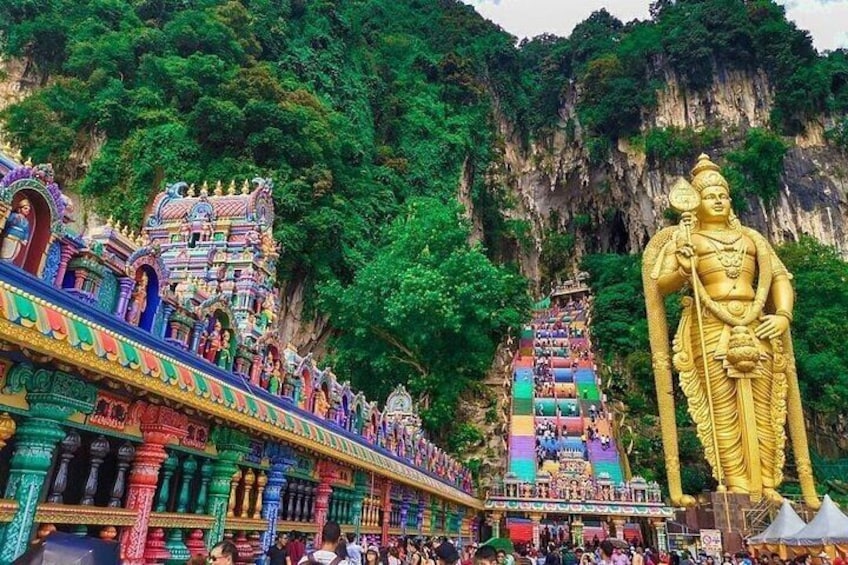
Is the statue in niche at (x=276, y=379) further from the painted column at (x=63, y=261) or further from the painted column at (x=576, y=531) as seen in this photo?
the painted column at (x=576, y=531)

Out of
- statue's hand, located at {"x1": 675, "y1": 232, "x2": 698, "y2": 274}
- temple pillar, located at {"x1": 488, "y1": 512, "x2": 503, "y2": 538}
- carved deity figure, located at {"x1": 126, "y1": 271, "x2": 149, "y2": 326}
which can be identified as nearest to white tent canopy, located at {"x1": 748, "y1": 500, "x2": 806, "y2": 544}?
statue's hand, located at {"x1": 675, "y1": 232, "x2": 698, "y2": 274}

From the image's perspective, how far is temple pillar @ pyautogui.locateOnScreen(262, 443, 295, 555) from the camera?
5891 mm

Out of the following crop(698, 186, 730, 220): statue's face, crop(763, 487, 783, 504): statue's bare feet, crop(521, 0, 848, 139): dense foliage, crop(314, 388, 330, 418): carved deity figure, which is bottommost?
crop(763, 487, 783, 504): statue's bare feet

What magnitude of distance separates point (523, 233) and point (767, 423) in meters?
24.3

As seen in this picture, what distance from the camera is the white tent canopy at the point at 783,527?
30.2 feet

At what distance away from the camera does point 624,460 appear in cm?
1941

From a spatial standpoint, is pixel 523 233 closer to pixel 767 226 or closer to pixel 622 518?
pixel 767 226

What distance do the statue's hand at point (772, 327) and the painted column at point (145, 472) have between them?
38.8ft

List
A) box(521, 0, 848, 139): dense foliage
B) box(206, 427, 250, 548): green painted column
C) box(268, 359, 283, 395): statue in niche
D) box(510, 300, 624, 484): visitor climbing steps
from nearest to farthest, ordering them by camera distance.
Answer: box(206, 427, 250, 548): green painted column < box(268, 359, 283, 395): statue in niche < box(510, 300, 624, 484): visitor climbing steps < box(521, 0, 848, 139): dense foliage

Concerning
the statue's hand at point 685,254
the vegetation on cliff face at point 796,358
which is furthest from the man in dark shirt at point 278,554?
the vegetation on cliff face at point 796,358

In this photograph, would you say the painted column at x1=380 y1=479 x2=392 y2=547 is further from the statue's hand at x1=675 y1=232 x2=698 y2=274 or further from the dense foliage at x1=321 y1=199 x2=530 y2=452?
the dense foliage at x1=321 y1=199 x2=530 y2=452

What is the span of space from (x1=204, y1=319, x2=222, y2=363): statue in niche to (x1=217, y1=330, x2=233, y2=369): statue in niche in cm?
5

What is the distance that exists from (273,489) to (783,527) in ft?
25.5

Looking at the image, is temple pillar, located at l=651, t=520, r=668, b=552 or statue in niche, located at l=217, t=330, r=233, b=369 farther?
temple pillar, located at l=651, t=520, r=668, b=552
